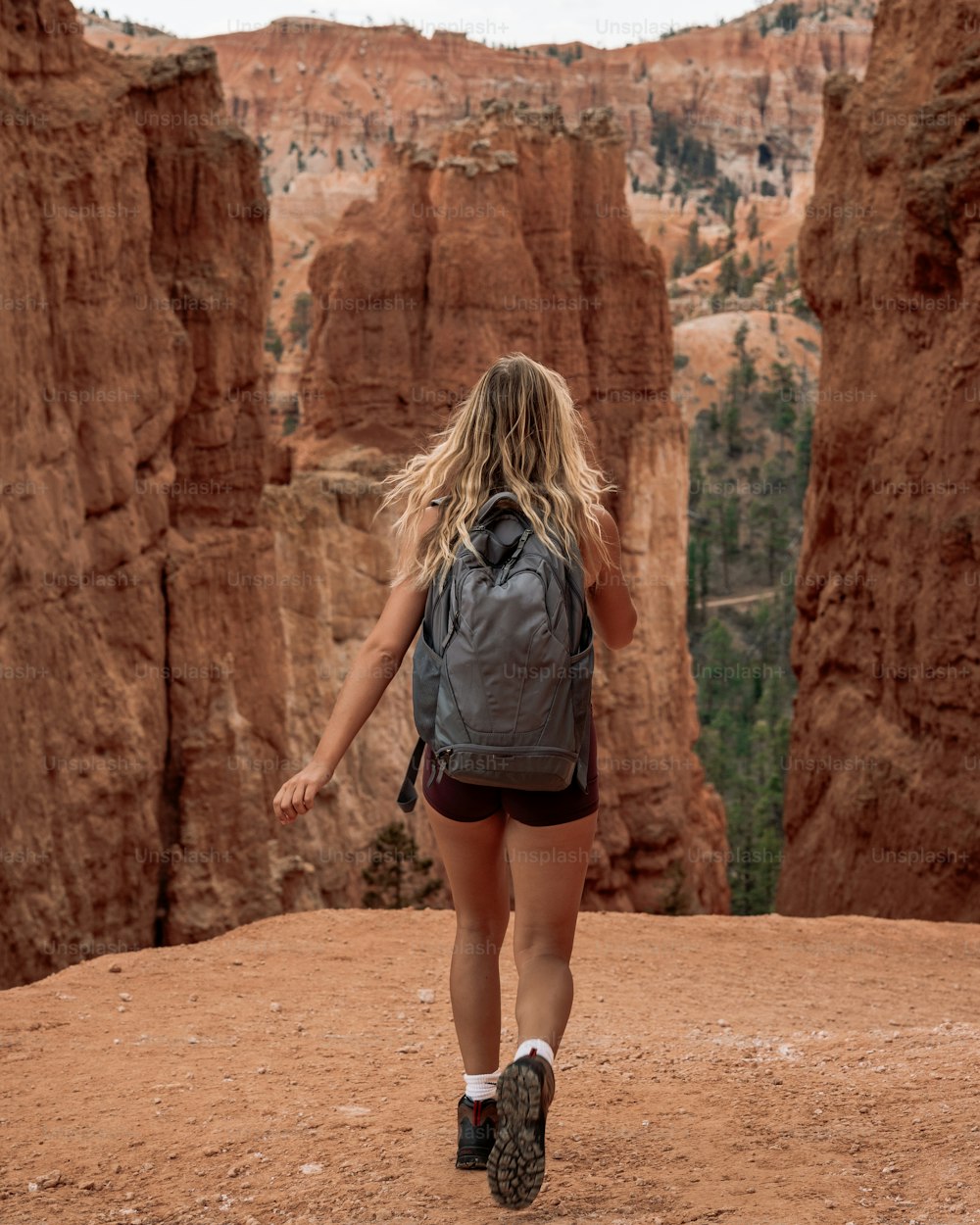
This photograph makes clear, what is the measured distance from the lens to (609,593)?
387cm

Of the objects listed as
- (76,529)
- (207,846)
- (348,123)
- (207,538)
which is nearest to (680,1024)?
(76,529)

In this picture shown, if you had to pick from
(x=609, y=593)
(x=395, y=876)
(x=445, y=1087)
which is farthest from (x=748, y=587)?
(x=609, y=593)

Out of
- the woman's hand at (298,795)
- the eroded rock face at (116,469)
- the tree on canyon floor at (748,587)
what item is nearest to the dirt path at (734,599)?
the tree on canyon floor at (748,587)

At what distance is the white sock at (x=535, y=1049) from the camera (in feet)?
11.4

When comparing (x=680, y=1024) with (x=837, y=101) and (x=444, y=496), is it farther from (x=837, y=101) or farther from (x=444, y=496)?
(x=837, y=101)

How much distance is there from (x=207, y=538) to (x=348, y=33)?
118457mm

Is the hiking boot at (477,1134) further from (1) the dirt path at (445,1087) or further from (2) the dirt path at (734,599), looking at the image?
(2) the dirt path at (734,599)

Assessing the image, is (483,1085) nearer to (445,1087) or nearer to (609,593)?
(445,1087)

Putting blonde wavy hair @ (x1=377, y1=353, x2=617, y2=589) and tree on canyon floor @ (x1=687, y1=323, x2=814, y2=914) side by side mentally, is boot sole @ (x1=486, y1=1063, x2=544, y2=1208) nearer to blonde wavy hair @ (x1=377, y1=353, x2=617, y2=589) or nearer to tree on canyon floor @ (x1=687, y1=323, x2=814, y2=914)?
blonde wavy hair @ (x1=377, y1=353, x2=617, y2=589)

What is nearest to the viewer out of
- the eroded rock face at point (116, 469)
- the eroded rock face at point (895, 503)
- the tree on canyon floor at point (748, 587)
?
the eroded rock face at point (895, 503)

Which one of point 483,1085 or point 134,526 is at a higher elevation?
point 483,1085

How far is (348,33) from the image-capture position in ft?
399

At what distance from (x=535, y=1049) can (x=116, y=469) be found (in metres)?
8.83

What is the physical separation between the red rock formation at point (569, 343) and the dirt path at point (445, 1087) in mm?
15656
